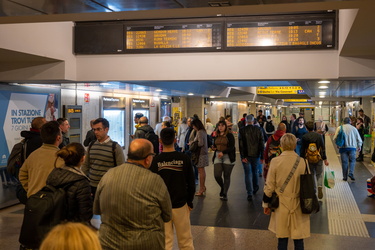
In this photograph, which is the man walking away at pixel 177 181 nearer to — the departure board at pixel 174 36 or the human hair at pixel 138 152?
the human hair at pixel 138 152

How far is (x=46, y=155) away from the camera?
4.55 metres

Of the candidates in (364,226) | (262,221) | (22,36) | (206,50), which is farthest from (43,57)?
(364,226)

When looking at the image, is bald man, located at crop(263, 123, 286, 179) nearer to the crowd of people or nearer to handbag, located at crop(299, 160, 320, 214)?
the crowd of people

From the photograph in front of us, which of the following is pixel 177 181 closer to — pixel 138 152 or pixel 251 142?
pixel 138 152

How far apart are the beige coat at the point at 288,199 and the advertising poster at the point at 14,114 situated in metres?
5.82

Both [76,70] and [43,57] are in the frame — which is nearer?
[43,57]

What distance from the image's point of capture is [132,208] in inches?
128

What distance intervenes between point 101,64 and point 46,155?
3545 mm

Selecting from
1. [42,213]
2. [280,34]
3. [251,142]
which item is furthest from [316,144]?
[42,213]

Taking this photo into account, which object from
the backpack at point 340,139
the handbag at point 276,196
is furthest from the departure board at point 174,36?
the backpack at point 340,139

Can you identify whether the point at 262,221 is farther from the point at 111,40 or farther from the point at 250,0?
the point at 250,0

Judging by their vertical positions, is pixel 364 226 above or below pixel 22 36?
below

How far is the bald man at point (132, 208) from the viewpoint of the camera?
10.7 ft

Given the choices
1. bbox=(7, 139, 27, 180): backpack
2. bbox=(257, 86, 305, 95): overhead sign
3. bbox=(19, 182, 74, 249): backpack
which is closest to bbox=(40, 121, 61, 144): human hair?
bbox=(19, 182, 74, 249): backpack
